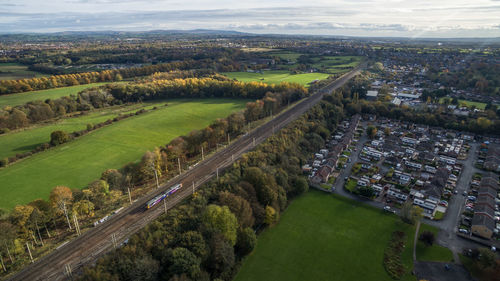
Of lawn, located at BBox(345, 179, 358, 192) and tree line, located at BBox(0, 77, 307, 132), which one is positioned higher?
tree line, located at BBox(0, 77, 307, 132)

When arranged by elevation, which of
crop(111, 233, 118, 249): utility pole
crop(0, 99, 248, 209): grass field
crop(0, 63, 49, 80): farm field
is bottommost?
crop(0, 99, 248, 209): grass field

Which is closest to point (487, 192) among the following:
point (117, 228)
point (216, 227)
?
point (216, 227)

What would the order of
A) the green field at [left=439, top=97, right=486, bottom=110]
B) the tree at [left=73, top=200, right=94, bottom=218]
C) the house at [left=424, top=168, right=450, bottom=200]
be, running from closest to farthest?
the tree at [left=73, top=200, right=94, bottom=218] < the house at [left=424, top=168, right=450, bottom=200] < the green field at [left=439, top=97, right=486, bottom=110]

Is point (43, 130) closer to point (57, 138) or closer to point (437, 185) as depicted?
point (57, 138)

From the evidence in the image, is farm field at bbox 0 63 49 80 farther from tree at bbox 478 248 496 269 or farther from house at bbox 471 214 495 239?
house at bbox 471 214 495 239

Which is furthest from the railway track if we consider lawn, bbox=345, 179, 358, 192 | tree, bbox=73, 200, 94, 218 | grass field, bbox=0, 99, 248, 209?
lawn, bbox=345, 179, 358, 192

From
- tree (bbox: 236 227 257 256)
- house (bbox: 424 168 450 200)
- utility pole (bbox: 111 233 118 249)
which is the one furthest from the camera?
house (bbox: 424 168 450 200)

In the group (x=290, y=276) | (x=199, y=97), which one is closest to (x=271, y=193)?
(x=290, y=276)
